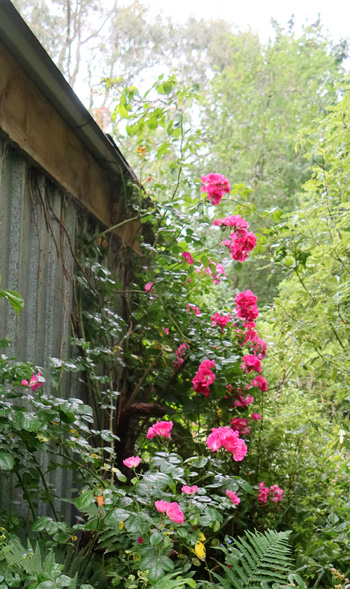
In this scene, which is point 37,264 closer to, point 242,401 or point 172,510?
point 172,510

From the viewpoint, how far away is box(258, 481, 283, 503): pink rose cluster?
3.12 metres

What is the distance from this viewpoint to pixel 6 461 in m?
1.60

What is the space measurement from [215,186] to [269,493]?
68.0 inches

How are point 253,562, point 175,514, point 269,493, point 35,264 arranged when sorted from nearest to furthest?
point 175,514 < point 253,562 < point 35,264 < point 269,493

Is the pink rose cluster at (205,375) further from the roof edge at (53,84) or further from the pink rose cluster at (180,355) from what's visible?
the roof edge at (53,84)

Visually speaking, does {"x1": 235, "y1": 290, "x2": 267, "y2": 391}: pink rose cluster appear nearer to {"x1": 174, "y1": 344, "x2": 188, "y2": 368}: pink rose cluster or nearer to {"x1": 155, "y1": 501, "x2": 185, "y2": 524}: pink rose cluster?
{"x1": 174, "y1": 344, "x2": 188, "y2": 368}: pink rose cluster

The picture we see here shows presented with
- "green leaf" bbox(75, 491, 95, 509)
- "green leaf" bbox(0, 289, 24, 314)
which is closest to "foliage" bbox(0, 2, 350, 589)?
"green leaf" bbox(75, 491, 95, 509)

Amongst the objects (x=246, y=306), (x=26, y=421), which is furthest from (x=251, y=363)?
(x=26, y=421)

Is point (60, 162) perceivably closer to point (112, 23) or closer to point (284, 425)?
point (284, 425)

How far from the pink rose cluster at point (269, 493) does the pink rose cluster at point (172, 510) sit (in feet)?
4.40

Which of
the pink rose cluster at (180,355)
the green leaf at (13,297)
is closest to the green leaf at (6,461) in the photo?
the green leaf at (13,297)

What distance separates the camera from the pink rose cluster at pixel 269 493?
312 centimetres

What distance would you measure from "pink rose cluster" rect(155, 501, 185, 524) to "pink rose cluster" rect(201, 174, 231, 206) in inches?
78.4

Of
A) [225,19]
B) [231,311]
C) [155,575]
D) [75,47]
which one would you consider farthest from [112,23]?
[155,575]
